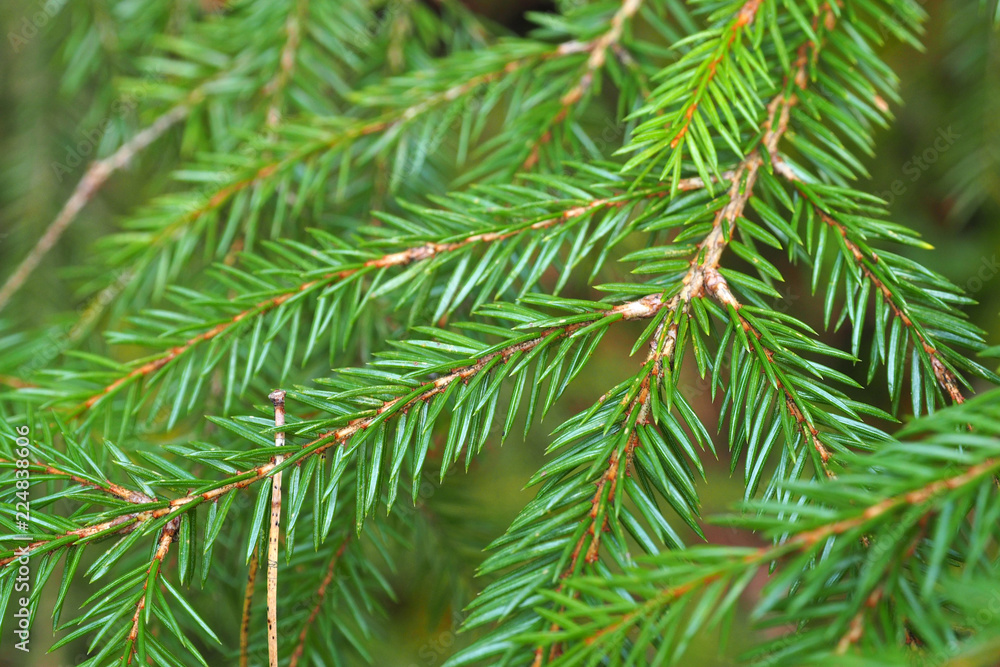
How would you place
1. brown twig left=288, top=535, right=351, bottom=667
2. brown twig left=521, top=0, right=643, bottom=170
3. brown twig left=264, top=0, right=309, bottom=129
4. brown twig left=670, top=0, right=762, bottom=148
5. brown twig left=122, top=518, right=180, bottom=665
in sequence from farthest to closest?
brown twig left=264, top=0, right=309, bottom=129 → brown twig left=521, top=0, right=643, bottom=170 → brown twig left=288, top=535, right=351, bottom=667 → brown twig left=670, top=0, right=762, bottom=148 → brown twig left=122, top=518, right=180, bottom=665

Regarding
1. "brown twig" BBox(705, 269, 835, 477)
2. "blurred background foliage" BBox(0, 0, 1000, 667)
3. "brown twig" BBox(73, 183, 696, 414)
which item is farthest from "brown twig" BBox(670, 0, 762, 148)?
"blurred background foliage" BBox(0, 0, 1000, 667)

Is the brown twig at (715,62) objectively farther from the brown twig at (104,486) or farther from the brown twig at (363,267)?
the brown twig at (104,486)

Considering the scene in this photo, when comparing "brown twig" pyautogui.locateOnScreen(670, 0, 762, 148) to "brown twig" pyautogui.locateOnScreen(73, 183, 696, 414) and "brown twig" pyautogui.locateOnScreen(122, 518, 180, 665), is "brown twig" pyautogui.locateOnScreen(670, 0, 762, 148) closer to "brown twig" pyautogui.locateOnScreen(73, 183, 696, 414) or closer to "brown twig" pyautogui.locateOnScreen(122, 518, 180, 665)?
"brown twig" pyautogui.locateOnScreen(73, 183, 696, 414)

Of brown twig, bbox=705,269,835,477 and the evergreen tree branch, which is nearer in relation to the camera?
the evergreen tree branch

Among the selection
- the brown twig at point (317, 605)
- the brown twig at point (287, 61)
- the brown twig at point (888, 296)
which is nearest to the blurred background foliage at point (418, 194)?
the brown twig at point (287, 61)

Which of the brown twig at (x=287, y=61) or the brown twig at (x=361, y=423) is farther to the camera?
the brown twig at (x=287, y=61)

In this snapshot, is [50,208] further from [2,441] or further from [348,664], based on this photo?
[348,664]

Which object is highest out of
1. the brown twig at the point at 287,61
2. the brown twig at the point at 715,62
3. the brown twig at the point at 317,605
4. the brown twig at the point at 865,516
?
the brown twig at the point at 287,61

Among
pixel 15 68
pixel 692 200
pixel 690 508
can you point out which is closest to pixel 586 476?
pixel 690 508

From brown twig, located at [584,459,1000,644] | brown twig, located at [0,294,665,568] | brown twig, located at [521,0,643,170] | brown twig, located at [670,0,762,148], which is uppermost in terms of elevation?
brown twig, located at [521,0,643,170]
